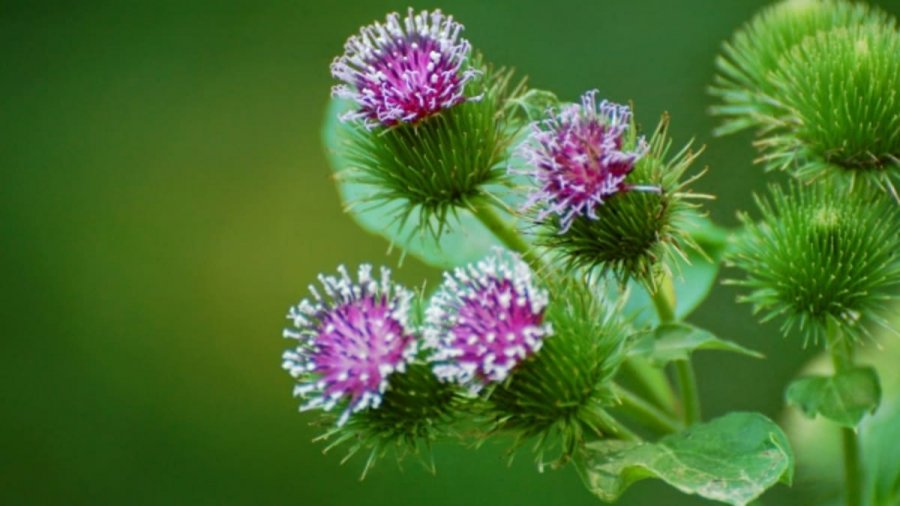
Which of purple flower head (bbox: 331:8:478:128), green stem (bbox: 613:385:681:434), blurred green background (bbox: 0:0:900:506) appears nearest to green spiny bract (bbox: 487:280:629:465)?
green stem (bbox: 613:385:681:434)

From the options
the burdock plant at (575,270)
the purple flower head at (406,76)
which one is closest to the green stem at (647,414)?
the burdock plant at (575,270)

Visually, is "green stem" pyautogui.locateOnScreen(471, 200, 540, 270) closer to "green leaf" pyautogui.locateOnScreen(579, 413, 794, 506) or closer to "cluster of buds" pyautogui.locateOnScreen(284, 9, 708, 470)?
"cluster of buds" pyautogui.locateOnScreen(284, 9, 708, 470)

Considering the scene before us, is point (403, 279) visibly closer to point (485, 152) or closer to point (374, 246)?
point (374, 246)

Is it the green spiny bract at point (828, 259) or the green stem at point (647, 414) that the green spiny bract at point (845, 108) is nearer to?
the green spiny bract at point (828, 259)

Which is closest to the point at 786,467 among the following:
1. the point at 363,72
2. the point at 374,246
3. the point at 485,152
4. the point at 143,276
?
the point at 485,152

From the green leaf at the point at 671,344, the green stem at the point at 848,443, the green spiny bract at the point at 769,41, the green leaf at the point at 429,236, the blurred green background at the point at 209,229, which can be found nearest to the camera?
the green leaf at the point at 671,344

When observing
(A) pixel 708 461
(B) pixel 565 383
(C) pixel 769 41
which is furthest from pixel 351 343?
(C) pixel 769 41

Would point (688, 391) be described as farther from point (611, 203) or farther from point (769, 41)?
point (769, 41)
